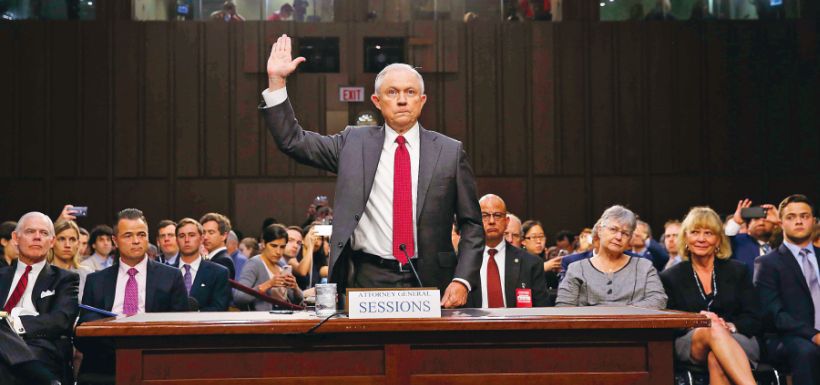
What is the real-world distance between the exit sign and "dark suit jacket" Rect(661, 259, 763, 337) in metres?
8.08

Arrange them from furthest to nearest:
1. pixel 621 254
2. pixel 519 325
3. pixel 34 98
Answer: pixel 34 98
pixel 621 254
pixel 519 325

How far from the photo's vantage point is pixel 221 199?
12570 millimetres

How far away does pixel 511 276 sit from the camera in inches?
201

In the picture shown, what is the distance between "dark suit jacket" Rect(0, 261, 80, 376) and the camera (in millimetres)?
4250

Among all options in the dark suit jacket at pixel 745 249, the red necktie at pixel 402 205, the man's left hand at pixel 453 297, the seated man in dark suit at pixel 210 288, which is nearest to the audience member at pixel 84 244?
the seated man in dark suit at pixel 210 288

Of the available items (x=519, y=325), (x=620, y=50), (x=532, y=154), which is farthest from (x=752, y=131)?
(x=519, y=325)

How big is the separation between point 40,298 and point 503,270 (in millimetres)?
2329

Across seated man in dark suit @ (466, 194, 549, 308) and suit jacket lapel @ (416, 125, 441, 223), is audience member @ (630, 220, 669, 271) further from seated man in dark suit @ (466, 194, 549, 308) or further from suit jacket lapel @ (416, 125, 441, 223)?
suit jacket lapel @ (416, 125, 441, 223)

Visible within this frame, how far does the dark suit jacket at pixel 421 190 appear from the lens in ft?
9.70

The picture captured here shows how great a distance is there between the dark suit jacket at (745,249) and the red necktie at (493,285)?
2.34 metres

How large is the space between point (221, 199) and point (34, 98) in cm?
270

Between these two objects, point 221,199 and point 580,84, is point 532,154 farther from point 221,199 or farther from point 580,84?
point 221,199

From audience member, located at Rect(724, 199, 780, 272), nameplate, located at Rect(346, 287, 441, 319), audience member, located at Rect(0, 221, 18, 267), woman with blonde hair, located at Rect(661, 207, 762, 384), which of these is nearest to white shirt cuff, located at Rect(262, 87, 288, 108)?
nameplate, located at Rect(346, 287, 441, 319)

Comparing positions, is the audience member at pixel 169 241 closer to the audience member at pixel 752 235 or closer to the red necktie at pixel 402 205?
the red necktie at pixel 402 205
